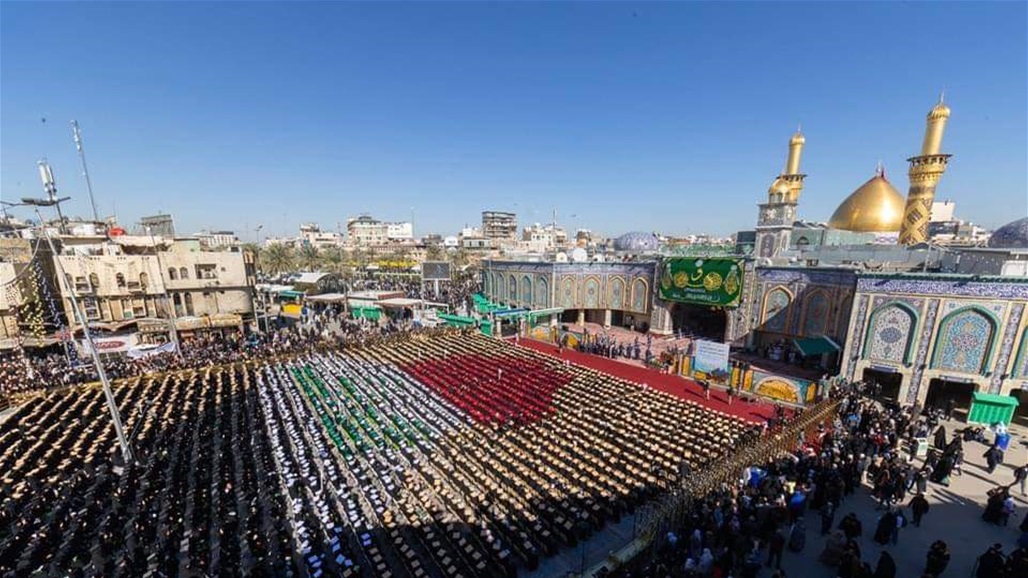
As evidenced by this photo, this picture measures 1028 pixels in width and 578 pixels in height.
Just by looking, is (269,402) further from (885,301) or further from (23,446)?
(885,301)

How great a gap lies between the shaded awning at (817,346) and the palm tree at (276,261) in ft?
216

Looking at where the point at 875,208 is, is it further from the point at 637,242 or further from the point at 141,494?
the point at 141,494

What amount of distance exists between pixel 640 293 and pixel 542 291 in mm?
9011

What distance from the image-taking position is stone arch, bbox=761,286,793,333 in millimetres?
25953

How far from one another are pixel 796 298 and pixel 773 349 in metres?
3.71

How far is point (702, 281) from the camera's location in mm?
29750

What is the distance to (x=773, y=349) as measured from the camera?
2661 cm

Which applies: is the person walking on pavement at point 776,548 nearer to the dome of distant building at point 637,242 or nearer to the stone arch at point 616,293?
the stone arch at point 616,293

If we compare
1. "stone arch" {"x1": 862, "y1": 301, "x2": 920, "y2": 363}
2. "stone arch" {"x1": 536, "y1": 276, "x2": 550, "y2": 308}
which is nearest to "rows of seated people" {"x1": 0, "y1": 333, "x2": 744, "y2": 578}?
"stone arch" {"x1": 862, "y1": 301, "x2": 920, "y2": 363}

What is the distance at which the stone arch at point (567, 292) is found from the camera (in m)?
37.0

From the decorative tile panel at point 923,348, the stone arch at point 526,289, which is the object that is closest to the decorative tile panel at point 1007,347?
the decorative tile panel at point 923,348

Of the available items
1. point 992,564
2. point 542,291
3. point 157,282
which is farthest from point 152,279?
point 992,564

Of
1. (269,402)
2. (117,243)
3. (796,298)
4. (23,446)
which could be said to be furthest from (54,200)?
(796,298)

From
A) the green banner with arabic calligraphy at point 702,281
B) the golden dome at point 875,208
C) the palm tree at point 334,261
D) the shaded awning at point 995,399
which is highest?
the golden dome at point 875,208
